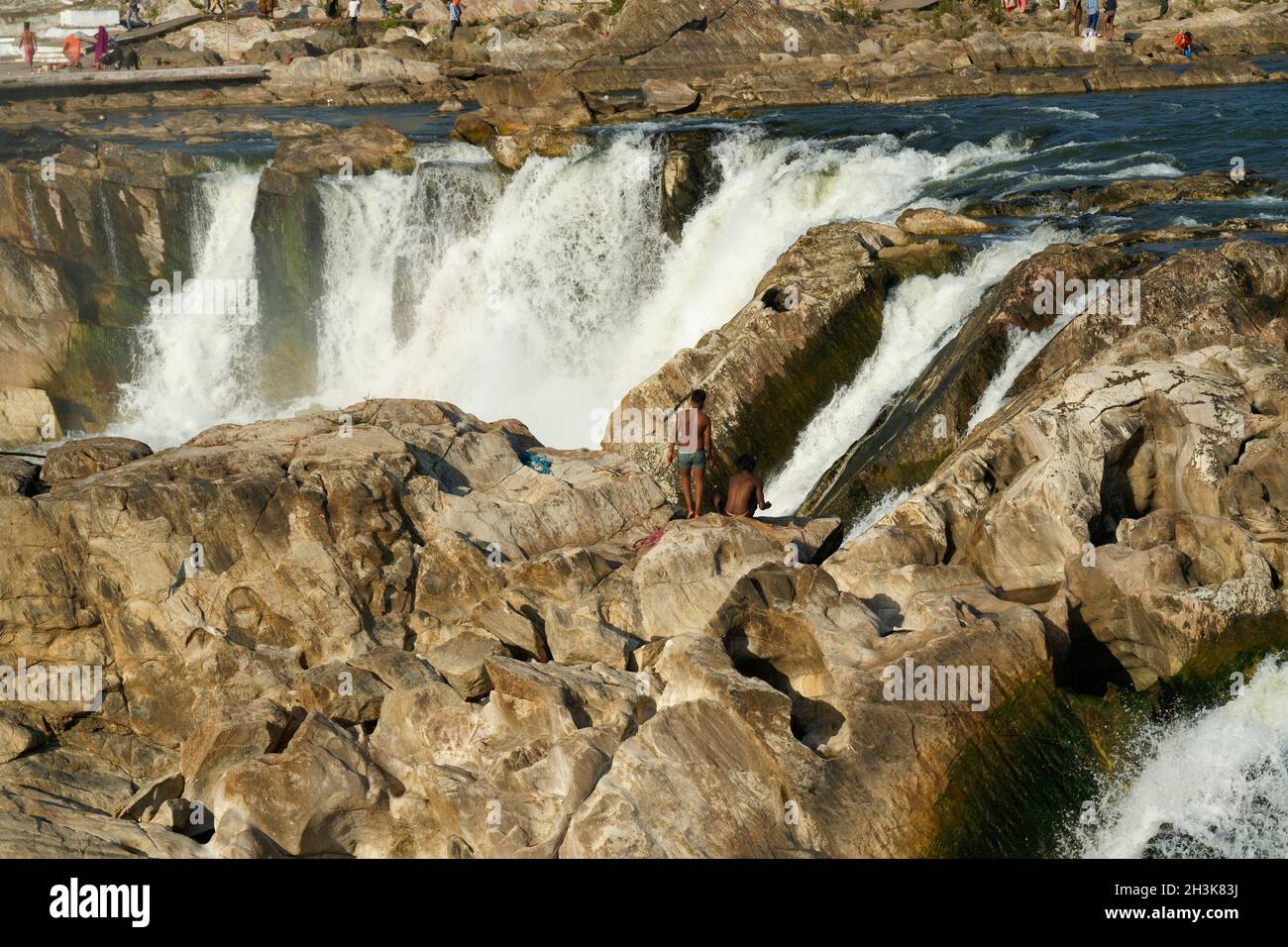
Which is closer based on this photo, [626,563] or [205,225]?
[626,563]

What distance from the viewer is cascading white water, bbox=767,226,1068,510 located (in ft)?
72.8

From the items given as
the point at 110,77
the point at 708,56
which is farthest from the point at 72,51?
the point at 708,56

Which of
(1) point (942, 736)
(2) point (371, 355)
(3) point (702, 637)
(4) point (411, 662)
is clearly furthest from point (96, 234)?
(1) point (942, 736)

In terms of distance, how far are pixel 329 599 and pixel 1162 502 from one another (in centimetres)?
931

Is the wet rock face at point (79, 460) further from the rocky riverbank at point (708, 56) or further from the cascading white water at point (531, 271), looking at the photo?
the rocky riverbank at point (708, 56)

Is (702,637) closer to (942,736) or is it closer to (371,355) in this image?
(942,736)

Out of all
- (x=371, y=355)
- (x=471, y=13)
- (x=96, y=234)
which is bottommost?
(x=371, y=355)

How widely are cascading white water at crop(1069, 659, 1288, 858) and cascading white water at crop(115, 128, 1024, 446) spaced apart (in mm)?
13868

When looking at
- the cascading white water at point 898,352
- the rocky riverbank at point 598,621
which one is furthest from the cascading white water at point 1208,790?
the cascading white water at point 898,352

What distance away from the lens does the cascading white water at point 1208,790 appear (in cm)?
1334

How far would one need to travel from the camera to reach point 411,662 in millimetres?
15906

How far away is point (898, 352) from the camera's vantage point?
23.0m

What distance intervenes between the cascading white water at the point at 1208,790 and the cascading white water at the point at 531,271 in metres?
13.9

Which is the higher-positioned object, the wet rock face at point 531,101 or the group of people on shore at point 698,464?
the wet rock face at point 531,101
